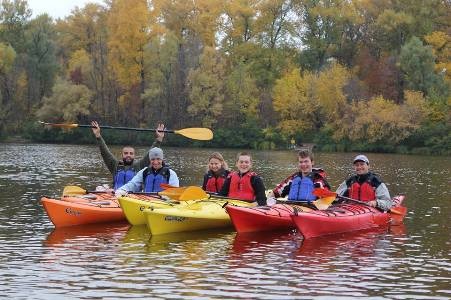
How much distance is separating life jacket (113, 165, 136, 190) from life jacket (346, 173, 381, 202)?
4291mm

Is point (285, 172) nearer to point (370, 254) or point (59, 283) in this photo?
point (370, 254)

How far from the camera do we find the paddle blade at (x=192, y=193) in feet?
43.7

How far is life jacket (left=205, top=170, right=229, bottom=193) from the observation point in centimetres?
1428

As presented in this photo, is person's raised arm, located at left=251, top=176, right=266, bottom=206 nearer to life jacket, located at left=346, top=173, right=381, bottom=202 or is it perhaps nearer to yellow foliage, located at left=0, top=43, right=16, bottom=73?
life jacket, located at left=346, top=173, right=381, bottom=202

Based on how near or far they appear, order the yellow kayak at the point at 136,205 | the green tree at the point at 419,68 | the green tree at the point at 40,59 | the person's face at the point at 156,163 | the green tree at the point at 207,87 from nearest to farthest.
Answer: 1. the yellow kayak at the point at 136,205
2. the person's face at the point at 156,163
3. the green tree at the point at 419,68
4. the green tree at the point at 207,87
5. the green tree at the point at 40,59

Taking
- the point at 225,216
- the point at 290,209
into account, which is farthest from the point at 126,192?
the point at 290,209

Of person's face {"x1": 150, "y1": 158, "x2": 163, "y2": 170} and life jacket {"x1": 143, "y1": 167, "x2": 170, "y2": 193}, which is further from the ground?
person's face {"x1": 150, "y1": 158, "x2": 163, "y2": 170}

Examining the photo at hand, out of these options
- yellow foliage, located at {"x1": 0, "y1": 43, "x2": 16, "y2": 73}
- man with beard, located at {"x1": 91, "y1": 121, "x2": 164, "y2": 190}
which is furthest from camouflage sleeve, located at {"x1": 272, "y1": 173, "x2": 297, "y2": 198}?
yellow foliage, located at {"x1": 0, "y1": 43, "x2": 16, "y2": 73}

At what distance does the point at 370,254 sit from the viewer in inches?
457

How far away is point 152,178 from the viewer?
14.5 m

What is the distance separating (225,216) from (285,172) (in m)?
15.3

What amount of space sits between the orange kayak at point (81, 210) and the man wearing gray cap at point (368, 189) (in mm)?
4320

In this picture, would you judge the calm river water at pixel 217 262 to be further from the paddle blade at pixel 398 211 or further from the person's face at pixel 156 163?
the person's face at pixel 156 163

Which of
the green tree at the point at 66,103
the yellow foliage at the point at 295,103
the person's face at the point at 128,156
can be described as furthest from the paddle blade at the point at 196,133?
the green tree at the point at 66,103
